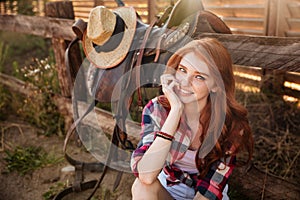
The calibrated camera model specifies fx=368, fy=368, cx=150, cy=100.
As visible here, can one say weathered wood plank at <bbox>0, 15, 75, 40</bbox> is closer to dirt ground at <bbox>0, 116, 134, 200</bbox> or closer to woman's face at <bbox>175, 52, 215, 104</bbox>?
dirt ground at <bbox>0, 116, 134, 200</bbox>

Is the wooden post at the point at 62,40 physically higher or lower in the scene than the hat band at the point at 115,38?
lower

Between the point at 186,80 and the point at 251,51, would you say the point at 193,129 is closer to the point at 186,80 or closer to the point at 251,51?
the point at 186,80

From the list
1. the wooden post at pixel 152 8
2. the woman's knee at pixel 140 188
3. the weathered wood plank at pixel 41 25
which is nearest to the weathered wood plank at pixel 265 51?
the woman's knee at pixel 140 188

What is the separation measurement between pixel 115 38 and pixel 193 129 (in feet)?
2.68

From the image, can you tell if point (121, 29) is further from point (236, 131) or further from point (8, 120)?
point (8, 120)

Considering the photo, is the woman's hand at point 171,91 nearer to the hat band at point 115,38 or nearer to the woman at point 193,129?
the woman at point 193,129

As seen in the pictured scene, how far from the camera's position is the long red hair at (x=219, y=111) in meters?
1.49

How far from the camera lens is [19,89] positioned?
4422mm

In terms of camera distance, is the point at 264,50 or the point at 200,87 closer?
the point at 200,87

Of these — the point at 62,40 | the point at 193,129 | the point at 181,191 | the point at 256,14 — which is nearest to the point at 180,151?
the point at 193,129

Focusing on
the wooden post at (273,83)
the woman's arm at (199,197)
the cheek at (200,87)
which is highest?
the cheek at (200,87)

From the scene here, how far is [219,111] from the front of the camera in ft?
5.10

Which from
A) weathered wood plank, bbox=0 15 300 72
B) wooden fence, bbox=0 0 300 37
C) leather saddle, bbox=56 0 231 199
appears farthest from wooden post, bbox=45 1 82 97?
weathered wood plank, bbox=0 15 300 72

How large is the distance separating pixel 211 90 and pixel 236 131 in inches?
9.0
